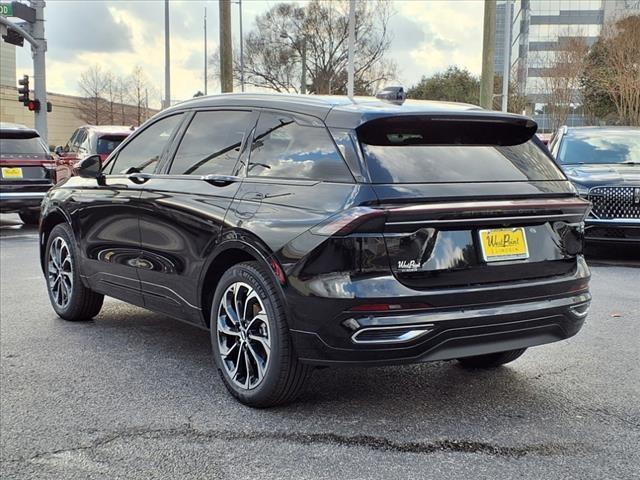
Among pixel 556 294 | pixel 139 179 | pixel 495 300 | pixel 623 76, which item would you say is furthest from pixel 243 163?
pixel 623 76

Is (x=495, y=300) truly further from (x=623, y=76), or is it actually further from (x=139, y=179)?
(x=623, y=76)

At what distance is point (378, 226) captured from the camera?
3.29 metres

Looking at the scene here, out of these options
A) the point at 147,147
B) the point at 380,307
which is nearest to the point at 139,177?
the point at 147,147

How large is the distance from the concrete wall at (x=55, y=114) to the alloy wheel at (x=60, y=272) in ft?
210

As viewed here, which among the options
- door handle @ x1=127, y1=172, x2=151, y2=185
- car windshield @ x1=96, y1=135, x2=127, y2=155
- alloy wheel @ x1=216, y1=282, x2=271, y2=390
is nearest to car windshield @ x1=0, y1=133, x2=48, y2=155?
car windshield @ x1=96, y1=135, x2=127, y2=155

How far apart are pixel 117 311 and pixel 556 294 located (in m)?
3.91

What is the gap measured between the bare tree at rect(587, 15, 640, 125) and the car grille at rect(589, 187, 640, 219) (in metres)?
28.7

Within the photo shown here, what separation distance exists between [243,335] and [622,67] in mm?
35767

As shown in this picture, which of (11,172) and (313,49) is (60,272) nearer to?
(11,172)

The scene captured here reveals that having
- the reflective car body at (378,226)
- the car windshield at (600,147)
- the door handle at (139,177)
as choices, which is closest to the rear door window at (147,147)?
the door handle at (139,177)

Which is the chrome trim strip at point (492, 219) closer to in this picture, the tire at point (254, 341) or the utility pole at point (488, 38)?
the tire at point (254, 341)

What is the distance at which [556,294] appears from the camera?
3775mm

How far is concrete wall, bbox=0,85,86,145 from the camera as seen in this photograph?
212 feet

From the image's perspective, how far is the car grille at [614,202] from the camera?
8367 mm
